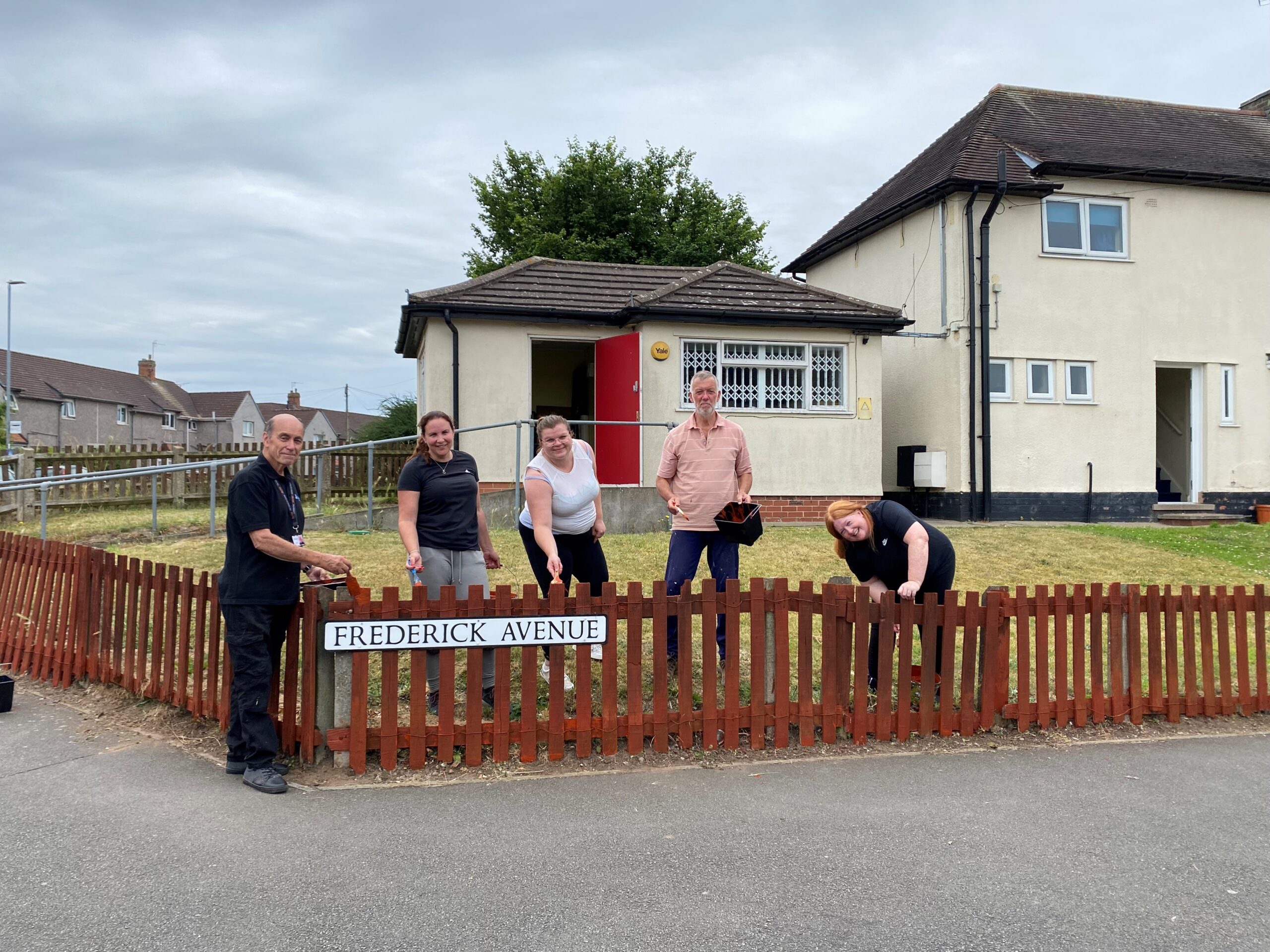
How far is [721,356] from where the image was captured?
46.0 feet

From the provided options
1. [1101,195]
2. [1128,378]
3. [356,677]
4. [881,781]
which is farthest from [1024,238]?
[356,677]

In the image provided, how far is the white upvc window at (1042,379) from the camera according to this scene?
608 inches

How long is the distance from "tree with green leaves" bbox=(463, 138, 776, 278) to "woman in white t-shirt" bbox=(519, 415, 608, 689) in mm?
24077

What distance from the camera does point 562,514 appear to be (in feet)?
18.1

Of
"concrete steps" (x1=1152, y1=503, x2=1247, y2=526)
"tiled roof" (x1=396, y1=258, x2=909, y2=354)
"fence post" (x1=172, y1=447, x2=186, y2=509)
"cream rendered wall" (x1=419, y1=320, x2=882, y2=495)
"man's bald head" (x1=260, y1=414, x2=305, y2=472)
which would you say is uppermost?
"tiled roof" (x1=396, y1=258, x2=909, y2=354)

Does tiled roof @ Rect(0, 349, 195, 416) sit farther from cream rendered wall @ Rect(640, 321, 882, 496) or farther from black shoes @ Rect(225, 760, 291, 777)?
black shoes @ Rect(225, 760, 291, 777)

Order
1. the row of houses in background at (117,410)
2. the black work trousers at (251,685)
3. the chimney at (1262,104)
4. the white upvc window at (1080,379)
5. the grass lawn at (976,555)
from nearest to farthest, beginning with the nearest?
the black work trousers at (251,685)
the grass lawn at (976,555)
the white upvc window at (1080,379)
the chimney at (1262,104)
the row of houses in background at (117,410)

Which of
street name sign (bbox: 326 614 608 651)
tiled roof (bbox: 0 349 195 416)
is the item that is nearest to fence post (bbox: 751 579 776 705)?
street name sign (bbox: 326 614 608 651)

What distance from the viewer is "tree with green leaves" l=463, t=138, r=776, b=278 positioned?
29.8 m

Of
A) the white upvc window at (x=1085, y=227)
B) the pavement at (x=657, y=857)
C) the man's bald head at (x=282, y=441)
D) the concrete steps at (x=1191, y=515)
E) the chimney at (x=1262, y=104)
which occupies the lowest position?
the pavement at (x=657, y=857)

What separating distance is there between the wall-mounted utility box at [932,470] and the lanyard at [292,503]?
12264 millimetres

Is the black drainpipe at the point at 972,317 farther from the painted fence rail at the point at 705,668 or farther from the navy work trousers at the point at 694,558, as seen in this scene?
the navy work trousers at the point at 694,558

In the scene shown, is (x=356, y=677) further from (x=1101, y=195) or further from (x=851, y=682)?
(x=1101, y=195)

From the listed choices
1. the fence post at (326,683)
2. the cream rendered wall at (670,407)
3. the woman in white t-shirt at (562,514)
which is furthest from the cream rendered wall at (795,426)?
the fence post at (326,683)
